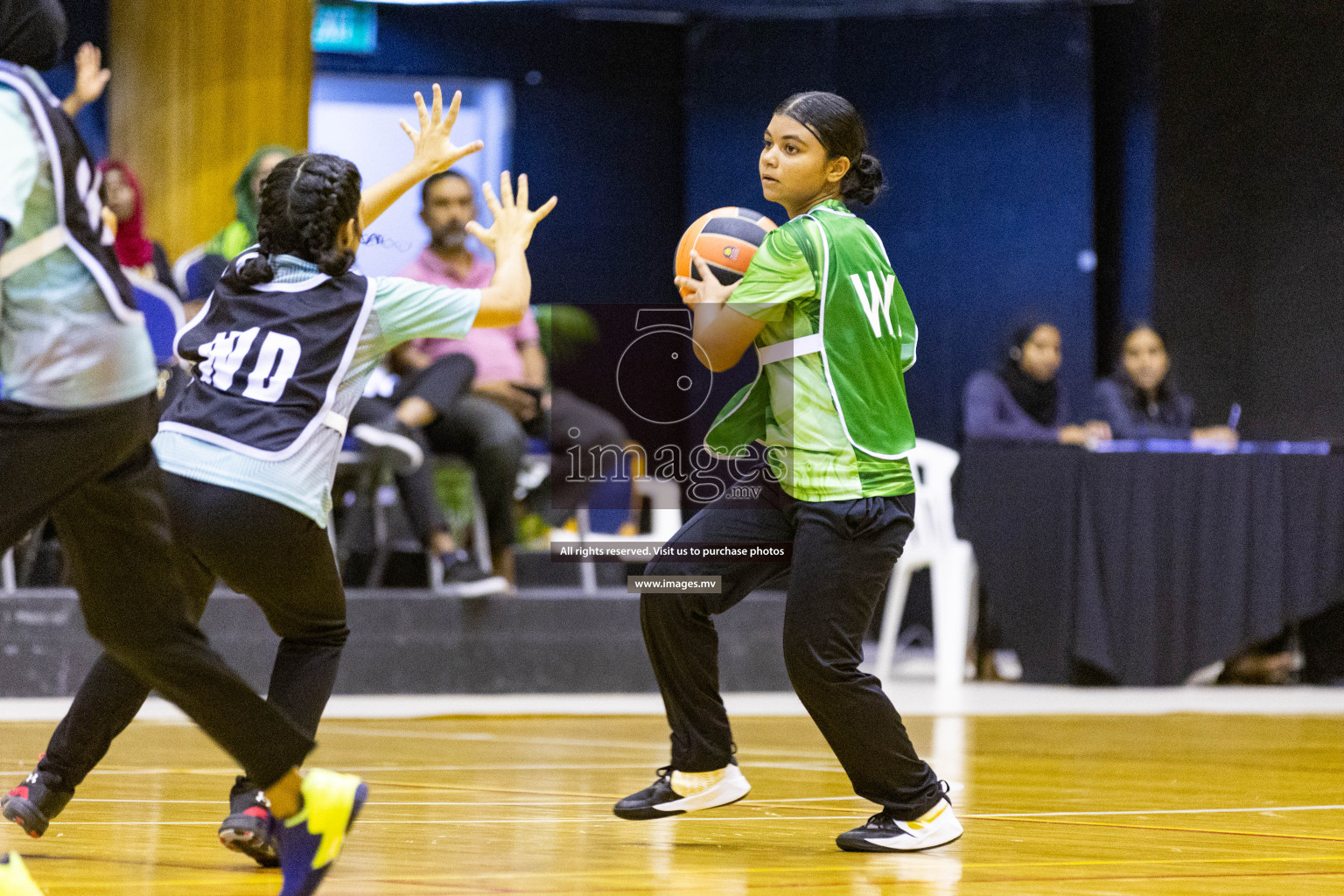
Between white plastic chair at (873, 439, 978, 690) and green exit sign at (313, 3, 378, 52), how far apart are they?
610cm

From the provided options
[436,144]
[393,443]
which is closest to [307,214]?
[436,144]

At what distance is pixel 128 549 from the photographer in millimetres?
2424

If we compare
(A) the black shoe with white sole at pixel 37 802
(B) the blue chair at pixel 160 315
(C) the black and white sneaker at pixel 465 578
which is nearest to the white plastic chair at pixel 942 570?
(C) the black and white sneaker at pixel 465 578

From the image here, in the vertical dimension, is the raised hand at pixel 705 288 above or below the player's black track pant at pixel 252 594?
above

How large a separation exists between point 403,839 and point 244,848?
39 centimetres

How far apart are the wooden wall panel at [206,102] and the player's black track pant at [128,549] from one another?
5820 mm

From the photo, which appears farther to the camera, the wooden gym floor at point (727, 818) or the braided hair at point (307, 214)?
the braided hair at point (307, 214)

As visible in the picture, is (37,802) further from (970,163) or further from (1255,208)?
(970,163)

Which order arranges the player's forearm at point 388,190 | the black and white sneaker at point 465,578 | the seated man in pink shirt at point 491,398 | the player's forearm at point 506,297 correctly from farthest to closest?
the black and white sneaker at point 465,578, the seated man in pink shirt at point 491,398, the player's forearm at point 388,190, the player's forearm at point 506,297

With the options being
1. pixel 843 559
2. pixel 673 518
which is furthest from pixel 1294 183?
pixel 843 559

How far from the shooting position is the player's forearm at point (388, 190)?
3338mm

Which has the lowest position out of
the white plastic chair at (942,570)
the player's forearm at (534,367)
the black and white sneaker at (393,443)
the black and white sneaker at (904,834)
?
the white plastic chair at (942,570)

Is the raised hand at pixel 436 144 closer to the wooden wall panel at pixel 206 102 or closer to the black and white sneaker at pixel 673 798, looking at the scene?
the black and white sneaker at pixel 673 798

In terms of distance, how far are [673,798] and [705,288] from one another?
3.31ft
